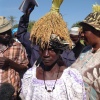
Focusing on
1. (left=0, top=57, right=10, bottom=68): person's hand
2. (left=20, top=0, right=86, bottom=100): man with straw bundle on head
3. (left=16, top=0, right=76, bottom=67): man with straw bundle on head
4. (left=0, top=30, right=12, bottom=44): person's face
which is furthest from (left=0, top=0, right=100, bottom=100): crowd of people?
(left=16, top=0, right=76, bottom=67): man with straw bundle on head

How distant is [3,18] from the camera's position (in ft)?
13.9

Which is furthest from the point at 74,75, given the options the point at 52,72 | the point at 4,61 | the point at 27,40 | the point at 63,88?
the point at 27,40

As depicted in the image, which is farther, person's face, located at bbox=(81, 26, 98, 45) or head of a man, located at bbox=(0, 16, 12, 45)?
head of a man, located at bbox=(0, 16, 12, 45)

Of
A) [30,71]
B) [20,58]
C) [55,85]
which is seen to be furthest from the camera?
[20,58]

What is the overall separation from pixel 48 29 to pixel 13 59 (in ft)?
4.35

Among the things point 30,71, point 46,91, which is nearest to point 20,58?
point 30,71

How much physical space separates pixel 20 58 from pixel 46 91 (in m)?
1.32

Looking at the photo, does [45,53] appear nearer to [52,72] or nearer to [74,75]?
[52,72]

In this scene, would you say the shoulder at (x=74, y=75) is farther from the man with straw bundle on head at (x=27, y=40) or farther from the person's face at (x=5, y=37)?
the man with straw bundle on head at (x=27, y=40)

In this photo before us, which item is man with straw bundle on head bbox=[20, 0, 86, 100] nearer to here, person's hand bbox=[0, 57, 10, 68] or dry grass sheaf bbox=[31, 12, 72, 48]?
dry grass sheaf bbox=[31, 12, 72, 48]

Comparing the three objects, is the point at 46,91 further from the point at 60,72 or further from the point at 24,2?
the point at 24,2

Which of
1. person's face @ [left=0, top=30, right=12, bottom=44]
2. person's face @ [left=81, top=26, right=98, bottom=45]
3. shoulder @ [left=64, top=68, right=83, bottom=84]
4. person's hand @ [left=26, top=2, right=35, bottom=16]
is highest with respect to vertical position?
person's hand @ [left=26, top=2, right=35, bottom=16]

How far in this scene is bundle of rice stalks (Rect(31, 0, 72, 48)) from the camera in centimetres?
298

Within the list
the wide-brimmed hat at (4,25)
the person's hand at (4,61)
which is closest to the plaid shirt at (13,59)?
the person's hand at (4,61)
